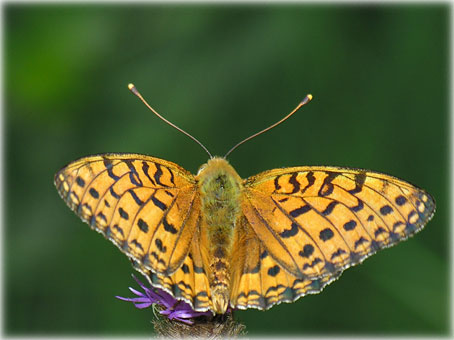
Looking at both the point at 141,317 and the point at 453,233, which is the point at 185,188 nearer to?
the point at 141,317

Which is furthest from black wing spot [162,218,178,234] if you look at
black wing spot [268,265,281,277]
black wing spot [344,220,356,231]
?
black wing spot [344,220,356,231]

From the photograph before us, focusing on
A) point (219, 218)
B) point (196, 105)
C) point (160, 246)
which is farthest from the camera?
point (196, 105)

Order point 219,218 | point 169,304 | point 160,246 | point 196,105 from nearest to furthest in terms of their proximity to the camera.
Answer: point 160,246
point 219,218
point 169,304
point 196,105

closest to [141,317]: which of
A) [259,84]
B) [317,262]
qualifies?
[259,84]

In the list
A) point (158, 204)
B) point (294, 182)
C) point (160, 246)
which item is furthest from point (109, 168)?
point (294, 182)

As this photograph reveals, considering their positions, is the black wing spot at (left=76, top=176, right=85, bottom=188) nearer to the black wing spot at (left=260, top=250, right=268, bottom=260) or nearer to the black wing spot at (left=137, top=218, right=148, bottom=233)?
the black wing spot at (left=137, top=218, right=148, bottom=233)

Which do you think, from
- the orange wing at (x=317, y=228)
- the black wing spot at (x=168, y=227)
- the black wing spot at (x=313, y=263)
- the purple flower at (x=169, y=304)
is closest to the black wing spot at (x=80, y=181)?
the black wing spot at (x=168, y=227)

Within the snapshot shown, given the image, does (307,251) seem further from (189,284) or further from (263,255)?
(189,284)
